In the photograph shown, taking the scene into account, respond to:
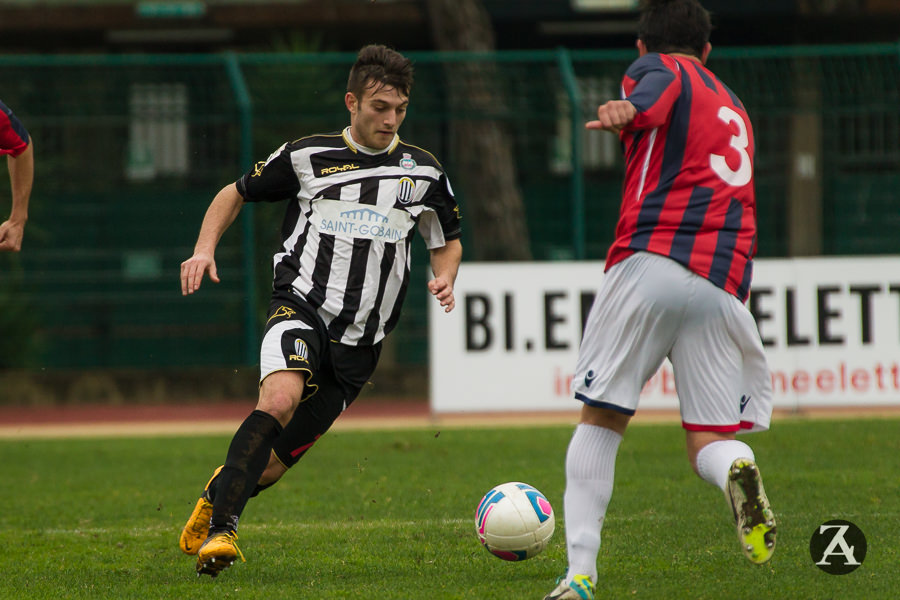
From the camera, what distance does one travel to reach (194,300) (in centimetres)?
1423

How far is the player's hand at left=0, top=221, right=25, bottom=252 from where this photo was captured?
5820 millimetres

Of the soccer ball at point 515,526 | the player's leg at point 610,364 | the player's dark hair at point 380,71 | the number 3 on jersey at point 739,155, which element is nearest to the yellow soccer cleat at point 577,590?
the player's leg at point 610,364

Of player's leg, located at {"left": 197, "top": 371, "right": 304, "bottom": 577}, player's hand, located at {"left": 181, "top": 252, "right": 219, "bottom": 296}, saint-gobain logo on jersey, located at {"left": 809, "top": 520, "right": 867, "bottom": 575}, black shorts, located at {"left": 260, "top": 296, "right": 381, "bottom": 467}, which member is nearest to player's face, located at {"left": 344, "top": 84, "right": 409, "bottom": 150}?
black shorts, located at {"left": 260, "top": 296, "right": 381, "bottom": 467}

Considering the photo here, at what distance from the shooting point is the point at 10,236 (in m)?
5.84

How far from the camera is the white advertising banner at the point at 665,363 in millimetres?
10805

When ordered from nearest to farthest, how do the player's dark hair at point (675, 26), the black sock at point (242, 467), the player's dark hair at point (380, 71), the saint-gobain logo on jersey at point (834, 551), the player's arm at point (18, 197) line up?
the player's dark hair at point (675, 26), the black sock at point (242, 467), the saint-gobain logo on jersey at point (834, 551), the player's dark hair at point (380, 71), the player's arm at point (18, 197)

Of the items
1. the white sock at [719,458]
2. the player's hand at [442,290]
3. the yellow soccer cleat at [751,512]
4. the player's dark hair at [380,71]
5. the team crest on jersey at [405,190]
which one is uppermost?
the player's dark hair at [380,71]

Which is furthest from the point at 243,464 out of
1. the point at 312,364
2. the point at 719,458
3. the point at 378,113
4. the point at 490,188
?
the point at 490,188

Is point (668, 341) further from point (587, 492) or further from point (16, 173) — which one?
point (16, 173)

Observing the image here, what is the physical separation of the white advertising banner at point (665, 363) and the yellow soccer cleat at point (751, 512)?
277 inches

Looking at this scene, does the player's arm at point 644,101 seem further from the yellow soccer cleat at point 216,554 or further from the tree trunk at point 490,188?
the tree trunk at point 490,188

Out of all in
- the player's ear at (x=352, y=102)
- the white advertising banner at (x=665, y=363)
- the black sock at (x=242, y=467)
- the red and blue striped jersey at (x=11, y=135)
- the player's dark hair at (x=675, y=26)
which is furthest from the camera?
the white advertising banner at (x=665, y=363)

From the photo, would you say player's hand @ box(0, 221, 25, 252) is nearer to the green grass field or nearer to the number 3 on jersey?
the green grass field

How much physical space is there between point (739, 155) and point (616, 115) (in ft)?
1.91
